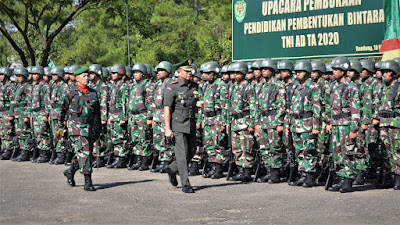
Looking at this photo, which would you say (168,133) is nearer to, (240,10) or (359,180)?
(359,180)

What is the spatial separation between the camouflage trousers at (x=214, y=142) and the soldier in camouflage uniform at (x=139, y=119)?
165 centimetres

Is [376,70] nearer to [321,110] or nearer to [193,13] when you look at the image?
[321,110]

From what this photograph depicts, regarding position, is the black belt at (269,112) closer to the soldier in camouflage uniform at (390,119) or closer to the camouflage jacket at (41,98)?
the soldier in camouflage uniform at (390,119)

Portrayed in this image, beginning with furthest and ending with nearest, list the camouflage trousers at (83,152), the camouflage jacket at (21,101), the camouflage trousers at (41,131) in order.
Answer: the camouflage jacket at (21,101)
the camouflage trousers at (41,131)
the camouflage trousers at (83,152)

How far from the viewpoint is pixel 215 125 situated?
13.2 metres

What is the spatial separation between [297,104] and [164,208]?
3.34 metres

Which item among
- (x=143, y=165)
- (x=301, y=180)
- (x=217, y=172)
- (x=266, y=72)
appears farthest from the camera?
(x=143, y=165)

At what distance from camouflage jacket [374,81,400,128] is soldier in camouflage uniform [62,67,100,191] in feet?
15.4

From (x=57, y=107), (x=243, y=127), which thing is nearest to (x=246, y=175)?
(x=243, y=127)

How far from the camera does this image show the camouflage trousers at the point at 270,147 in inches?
482

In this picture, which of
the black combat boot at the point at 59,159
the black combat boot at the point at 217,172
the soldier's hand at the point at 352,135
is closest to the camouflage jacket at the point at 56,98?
the black combat boot at the point at 59,159

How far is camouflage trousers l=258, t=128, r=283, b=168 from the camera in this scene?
482 inches

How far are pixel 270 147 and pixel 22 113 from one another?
6.94m

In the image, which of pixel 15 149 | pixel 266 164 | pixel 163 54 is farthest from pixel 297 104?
pixel 163 54
